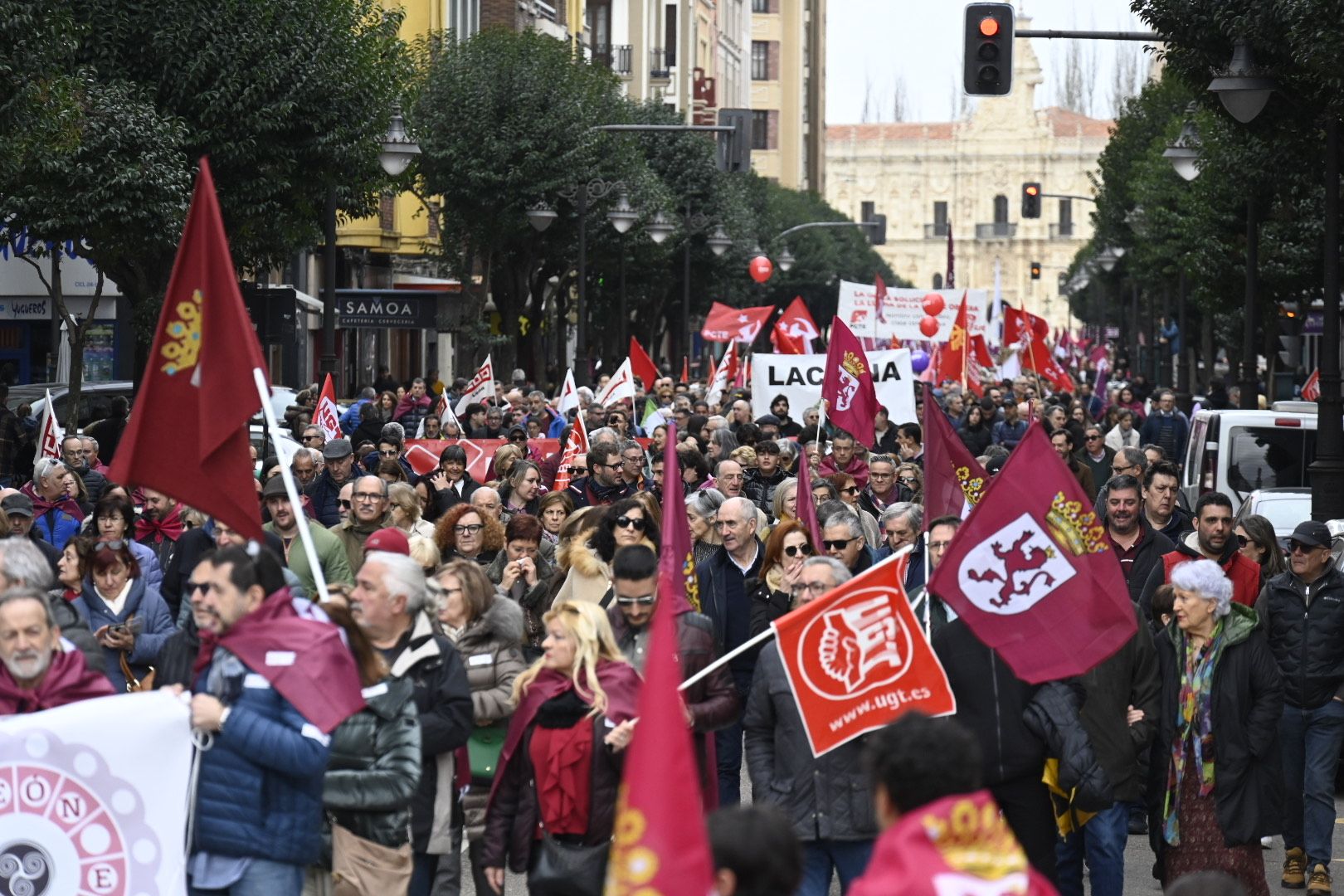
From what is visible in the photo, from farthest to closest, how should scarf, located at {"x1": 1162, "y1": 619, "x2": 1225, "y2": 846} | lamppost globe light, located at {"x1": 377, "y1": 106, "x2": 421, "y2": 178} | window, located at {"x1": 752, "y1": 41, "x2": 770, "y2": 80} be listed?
window, located at {"x1": 752, "y1": 41, "x2": 770, "y2": 80}
lamppost globe light, located at {"x1": 377, "y1": 106, "x2": 421, "y2": 178}
scarf, located at {"x1": 1162, "y1": 619, "x2": 1225, "y2": 846}

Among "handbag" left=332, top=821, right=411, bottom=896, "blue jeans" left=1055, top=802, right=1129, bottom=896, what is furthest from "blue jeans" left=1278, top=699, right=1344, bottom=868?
"handbag" left=332, top=821, right=411, bottom=896

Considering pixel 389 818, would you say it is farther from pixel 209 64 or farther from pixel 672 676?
pixel 209 64

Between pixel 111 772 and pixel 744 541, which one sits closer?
pixel 111 772

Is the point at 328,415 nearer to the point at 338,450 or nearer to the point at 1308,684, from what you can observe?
the point at 338,450

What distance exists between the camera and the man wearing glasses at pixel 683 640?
766 cm

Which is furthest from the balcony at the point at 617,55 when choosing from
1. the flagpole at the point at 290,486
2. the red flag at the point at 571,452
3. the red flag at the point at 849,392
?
the flagpole at the point at 290,486

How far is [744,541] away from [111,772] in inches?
184

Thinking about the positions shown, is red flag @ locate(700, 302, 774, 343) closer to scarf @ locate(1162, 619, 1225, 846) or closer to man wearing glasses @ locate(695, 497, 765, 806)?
man wearing glasses @ locate(695, 497, 765, 806)

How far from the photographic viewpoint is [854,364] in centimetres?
1827

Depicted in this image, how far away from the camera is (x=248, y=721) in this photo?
241 inches

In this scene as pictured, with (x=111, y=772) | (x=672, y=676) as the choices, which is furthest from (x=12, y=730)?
(x=672, y=676)

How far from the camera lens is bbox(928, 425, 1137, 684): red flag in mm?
7660

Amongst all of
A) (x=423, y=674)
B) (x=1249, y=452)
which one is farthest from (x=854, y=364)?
(x=423, y=674)

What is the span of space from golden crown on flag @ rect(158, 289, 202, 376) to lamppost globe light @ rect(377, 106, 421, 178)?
15.8 meters
